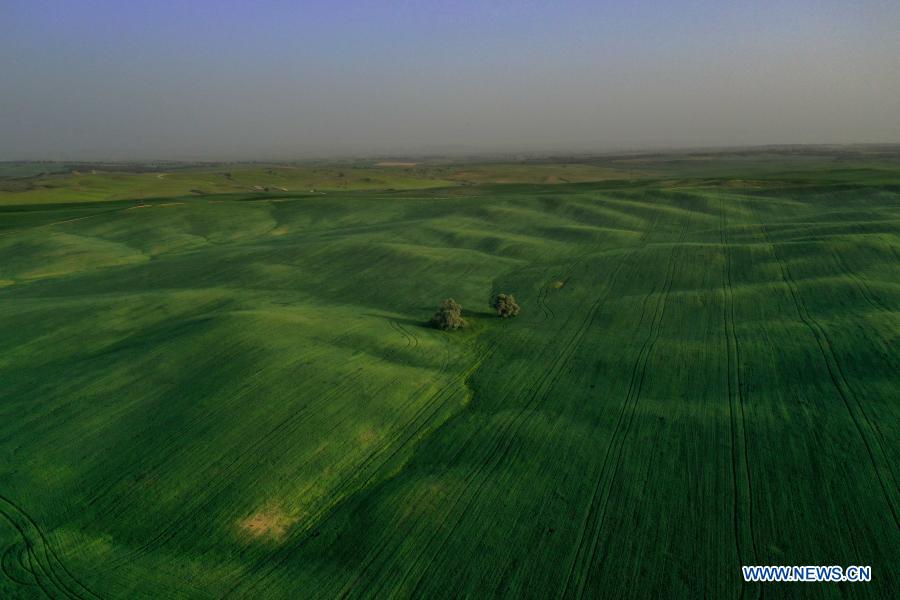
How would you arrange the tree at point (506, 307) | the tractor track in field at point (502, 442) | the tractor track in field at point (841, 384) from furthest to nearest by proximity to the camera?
the tree at point (506, 307) < the tractor track in field at point (841, 384) < the tractor track in field at point (502, 442)

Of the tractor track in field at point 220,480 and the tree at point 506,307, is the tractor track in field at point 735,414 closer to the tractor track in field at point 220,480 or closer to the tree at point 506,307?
the tree at point 506,307

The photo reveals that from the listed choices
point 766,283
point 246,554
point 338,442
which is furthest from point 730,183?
point 246,554

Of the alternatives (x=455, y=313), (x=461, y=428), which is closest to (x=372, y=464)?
(x=461, y=428)

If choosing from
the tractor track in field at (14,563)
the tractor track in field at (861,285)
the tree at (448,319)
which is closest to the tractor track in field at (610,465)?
the tree at (448,319)

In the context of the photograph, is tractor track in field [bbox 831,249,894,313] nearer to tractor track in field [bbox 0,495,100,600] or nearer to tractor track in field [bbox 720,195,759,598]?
tractor track in field [bbox 720,195,759,598]

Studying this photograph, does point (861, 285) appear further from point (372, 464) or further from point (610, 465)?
point (372, 464)

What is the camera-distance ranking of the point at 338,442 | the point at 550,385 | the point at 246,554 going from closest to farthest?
the point at 246,554, the point at 338,442, the point at 550,385

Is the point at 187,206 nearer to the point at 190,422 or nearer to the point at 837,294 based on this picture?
the point at 190,422
